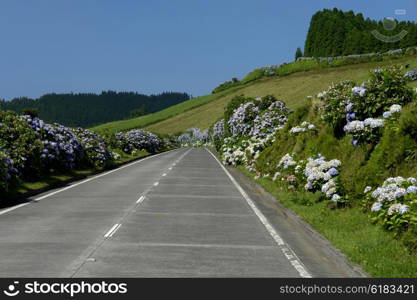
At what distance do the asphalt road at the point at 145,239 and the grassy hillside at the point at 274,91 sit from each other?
8423 centimetres

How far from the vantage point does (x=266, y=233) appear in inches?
490

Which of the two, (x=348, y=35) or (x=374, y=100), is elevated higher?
(x=348, y=35)

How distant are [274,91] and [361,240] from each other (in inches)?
4751

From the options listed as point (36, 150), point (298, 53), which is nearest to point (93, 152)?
point (36, 150)

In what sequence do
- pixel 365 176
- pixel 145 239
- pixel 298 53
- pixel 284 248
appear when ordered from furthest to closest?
pixel 298 53 < pixel 365 176 < pixel 145 239 < pixel 284 248

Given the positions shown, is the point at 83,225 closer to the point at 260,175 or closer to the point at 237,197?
the point at 237,197

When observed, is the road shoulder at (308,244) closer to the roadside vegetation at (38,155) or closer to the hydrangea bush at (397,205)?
the hydrangea bush at (397,205)

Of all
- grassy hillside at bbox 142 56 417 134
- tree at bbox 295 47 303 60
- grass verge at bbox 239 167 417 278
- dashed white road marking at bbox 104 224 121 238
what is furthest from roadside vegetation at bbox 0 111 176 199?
tree at bbox 295 47 303 60

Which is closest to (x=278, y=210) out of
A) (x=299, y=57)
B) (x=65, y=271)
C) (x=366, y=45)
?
(x=65, y=271)

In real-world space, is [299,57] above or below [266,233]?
above

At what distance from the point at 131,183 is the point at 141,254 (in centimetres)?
1524

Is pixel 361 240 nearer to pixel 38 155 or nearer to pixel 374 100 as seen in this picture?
pixel 374 100

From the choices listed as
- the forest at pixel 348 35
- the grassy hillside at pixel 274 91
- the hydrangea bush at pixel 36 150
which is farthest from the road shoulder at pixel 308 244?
the forest at pixel 348 35

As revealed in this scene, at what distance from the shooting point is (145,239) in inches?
449
